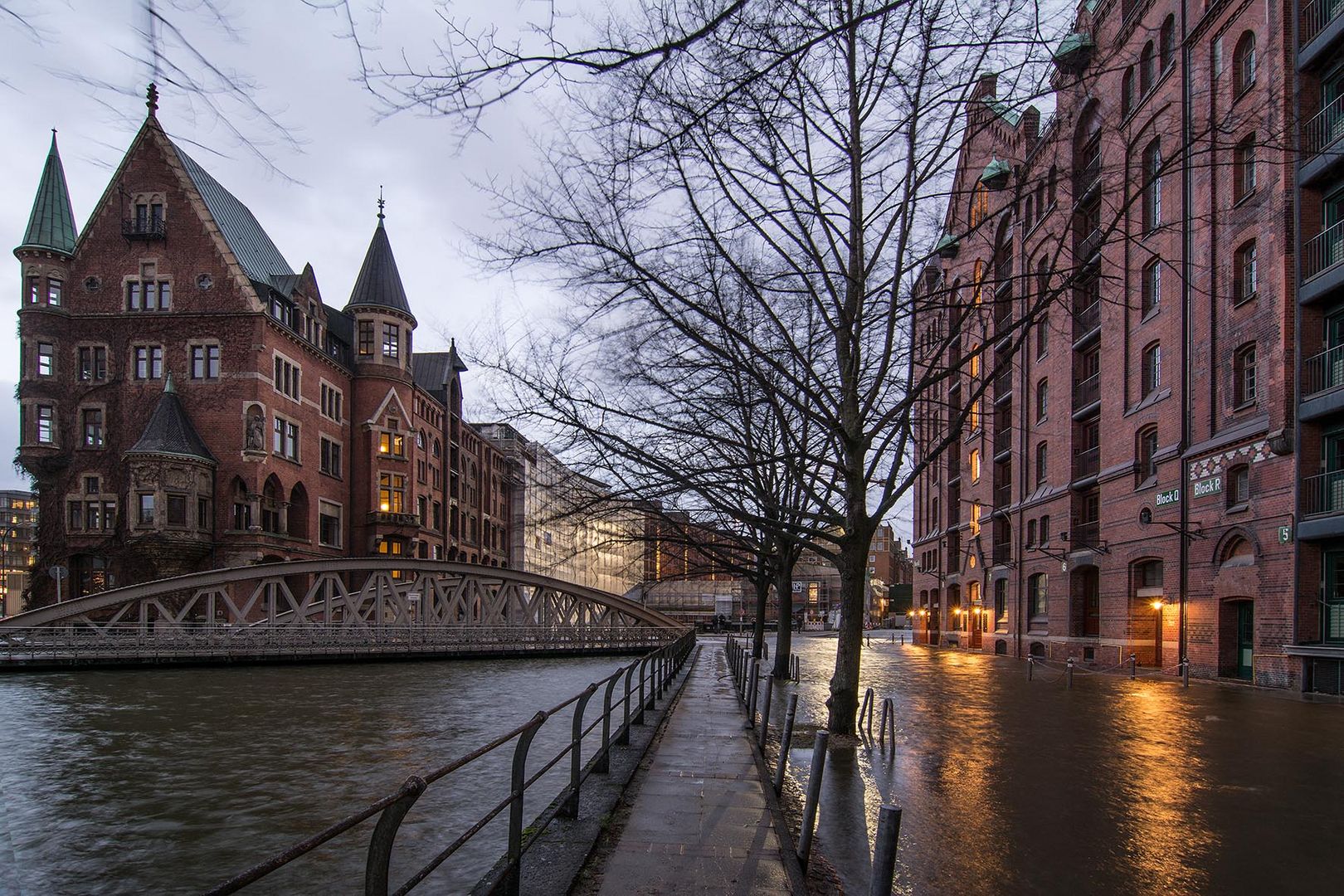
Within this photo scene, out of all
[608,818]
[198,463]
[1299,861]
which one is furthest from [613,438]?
[198,463]

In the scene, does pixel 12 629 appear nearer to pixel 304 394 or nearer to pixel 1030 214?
pixel 304 394

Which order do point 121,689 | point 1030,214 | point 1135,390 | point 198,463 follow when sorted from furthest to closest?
point 198,463 → point 1030,214 → point 1135,390 → point 121,689

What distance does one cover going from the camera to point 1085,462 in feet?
125

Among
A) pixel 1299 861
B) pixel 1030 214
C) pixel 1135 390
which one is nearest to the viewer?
pixel 1299 861

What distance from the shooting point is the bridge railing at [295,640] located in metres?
36.0

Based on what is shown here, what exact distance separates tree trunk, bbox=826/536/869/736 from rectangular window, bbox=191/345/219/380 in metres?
42.2

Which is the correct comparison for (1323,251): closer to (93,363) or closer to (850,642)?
(850,642)

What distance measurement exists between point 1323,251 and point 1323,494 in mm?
6038

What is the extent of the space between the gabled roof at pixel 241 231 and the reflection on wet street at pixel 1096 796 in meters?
41.7

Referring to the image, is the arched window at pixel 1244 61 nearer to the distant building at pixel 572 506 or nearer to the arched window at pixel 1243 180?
the arched window at pixel 1243 180

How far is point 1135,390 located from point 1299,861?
26939 mm

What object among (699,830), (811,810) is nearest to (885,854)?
(811,810)

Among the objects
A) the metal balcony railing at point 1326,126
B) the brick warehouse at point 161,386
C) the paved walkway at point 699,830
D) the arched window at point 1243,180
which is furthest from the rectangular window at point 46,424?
the metal balcony railing at point 1326,126

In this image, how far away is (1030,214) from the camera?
40.5 meters
